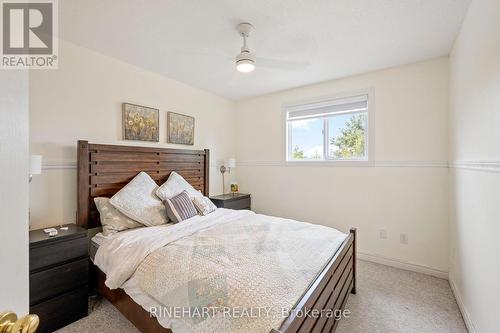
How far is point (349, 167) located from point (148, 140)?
2855 mm

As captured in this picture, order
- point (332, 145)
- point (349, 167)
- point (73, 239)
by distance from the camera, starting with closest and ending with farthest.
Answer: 1. point (73, 239)
2. point (349, 167)
3. point (332, 145)

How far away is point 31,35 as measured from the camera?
6.89 feet

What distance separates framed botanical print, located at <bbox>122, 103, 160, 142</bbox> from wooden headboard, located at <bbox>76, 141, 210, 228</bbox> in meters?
0.20

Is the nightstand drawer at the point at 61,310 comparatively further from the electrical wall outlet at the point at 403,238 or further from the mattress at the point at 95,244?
the electrical wall outlet at the point at 403,238

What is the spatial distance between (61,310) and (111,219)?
80cm

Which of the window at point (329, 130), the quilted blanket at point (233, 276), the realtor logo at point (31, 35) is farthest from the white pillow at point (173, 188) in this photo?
the window at point (329, 130)

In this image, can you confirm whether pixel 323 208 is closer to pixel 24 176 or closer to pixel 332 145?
pixel 332 145

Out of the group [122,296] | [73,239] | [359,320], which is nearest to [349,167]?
[359,320]

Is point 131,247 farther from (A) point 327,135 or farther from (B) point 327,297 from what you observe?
(A) point 327,135

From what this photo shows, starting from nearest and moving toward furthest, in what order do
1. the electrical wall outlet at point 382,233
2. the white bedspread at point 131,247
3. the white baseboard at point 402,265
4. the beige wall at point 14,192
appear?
1. the beige wall at point 14,192
2. the white bedspread at point 131,247
3. the white baseboard at point 402,265
4. the electrical wall outlet at point 382,233

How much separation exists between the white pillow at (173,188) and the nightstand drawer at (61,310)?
3.72ft

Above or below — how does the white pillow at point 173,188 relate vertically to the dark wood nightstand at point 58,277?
above

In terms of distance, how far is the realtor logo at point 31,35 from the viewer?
47cm

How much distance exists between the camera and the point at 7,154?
45 cm
